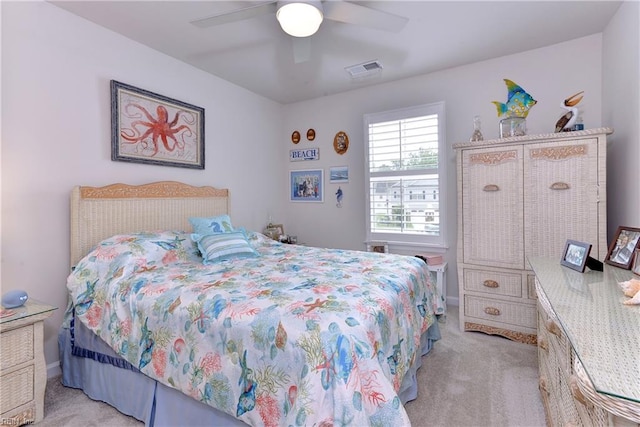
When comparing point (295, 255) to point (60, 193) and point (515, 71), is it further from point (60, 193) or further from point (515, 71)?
point (515, 71)

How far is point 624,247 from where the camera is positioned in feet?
5.60

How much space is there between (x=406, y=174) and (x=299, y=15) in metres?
2.22

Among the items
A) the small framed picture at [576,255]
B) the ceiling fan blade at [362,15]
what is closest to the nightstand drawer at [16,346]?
the ceiling fan blade at [362,15]

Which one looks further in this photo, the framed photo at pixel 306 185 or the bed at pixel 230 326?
the framed photo at pixel 306 185

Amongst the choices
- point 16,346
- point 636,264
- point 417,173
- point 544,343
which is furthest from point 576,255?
point 16,346

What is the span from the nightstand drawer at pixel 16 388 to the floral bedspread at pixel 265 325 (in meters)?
0.34

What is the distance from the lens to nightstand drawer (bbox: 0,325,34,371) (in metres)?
1.62

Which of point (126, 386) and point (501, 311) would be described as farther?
point (501, 311)

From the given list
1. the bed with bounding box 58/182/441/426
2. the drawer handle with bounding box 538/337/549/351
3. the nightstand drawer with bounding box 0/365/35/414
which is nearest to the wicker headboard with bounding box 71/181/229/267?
the bed with bounding box 58/182/441/426

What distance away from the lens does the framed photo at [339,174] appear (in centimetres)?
406

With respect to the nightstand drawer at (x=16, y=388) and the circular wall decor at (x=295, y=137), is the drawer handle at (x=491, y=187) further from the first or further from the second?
the nightstand drawer at (x=16, y=388)

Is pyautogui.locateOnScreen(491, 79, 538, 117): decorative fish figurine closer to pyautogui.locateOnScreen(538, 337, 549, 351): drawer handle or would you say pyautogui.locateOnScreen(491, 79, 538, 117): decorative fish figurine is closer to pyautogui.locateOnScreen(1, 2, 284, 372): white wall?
pyautogui.locateOnScreen(538, 337, 549, 351): drawer handle

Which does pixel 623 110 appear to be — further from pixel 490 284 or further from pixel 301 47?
pixel 301 47

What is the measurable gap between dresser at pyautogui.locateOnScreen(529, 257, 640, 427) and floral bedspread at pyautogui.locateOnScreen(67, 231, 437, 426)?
1.96ft
